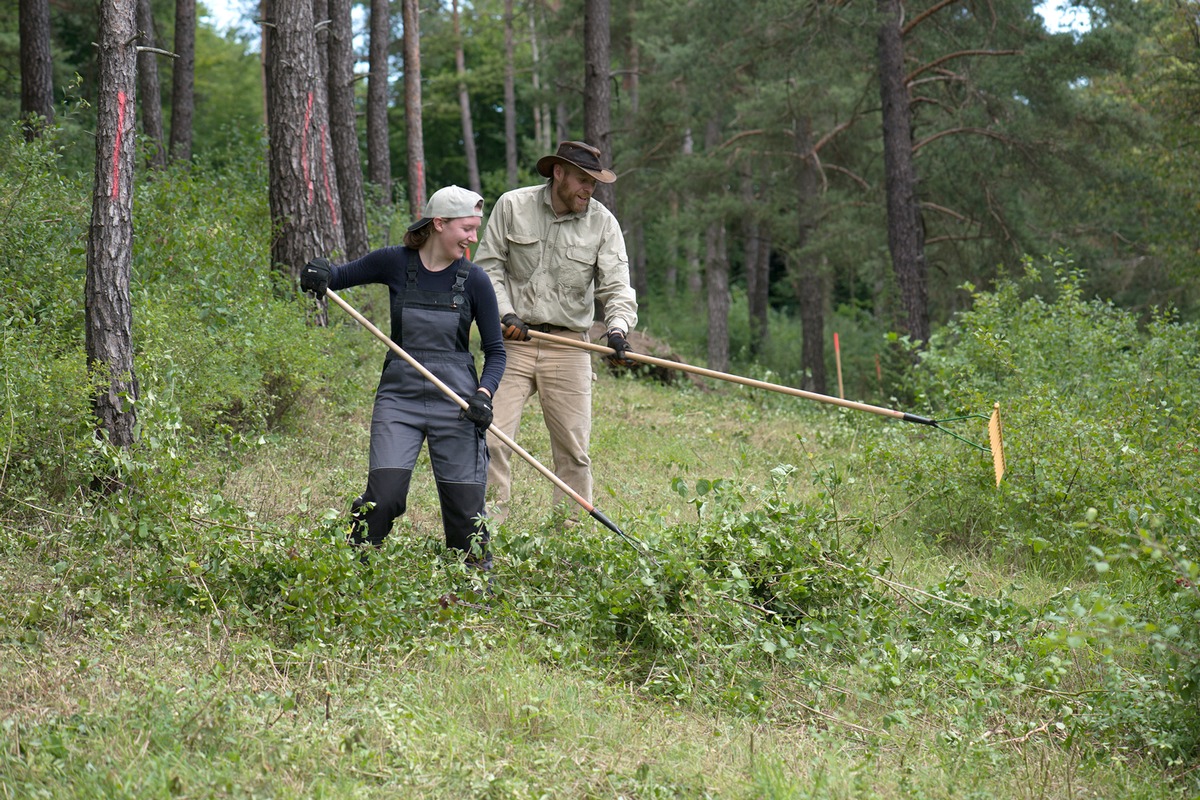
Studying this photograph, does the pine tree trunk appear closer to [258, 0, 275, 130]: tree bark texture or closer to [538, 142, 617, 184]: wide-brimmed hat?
[258, 0, 275, 130]: tree bark texture

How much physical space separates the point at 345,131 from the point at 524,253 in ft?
27.3

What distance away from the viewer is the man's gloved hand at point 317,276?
527 cm

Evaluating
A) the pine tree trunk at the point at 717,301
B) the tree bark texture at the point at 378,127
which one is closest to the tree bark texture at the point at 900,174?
the tree bark texture at the point at 378,127

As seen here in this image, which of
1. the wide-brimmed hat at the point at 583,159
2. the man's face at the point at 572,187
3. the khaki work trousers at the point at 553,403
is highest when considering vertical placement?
the wide-brimmed hat at the point at 583,159

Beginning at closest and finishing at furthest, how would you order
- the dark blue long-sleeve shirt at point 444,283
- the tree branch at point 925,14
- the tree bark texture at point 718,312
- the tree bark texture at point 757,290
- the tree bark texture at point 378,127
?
the dark blue long-sleeve shirt at point 444,283 < the tree branch at point 925,14 < the tree bark texture at point 378,127 < the tree bark texture at point 718,312 < the tree bark texture at point 757,290

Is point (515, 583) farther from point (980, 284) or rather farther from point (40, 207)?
point (980, 284)

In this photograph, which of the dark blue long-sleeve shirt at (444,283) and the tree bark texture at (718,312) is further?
the tree bark texture at (718,312)

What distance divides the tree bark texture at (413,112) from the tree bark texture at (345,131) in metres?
3.13

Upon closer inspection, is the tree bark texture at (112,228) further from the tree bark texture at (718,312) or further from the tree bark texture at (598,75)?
the tree bark texture at (718,312)

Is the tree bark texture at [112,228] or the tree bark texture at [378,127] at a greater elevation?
the tree bark texture at [378,127]

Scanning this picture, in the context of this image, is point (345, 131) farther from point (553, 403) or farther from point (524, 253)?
point (553, 403)

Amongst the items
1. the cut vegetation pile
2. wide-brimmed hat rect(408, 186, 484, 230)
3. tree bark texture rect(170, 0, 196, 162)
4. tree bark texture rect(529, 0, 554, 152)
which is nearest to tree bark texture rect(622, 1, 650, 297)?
tree bark texture rect(529, 0, 554, 152)

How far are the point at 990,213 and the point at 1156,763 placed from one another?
1539cm

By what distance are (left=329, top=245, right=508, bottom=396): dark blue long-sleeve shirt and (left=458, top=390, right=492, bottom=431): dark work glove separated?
0.29ft
